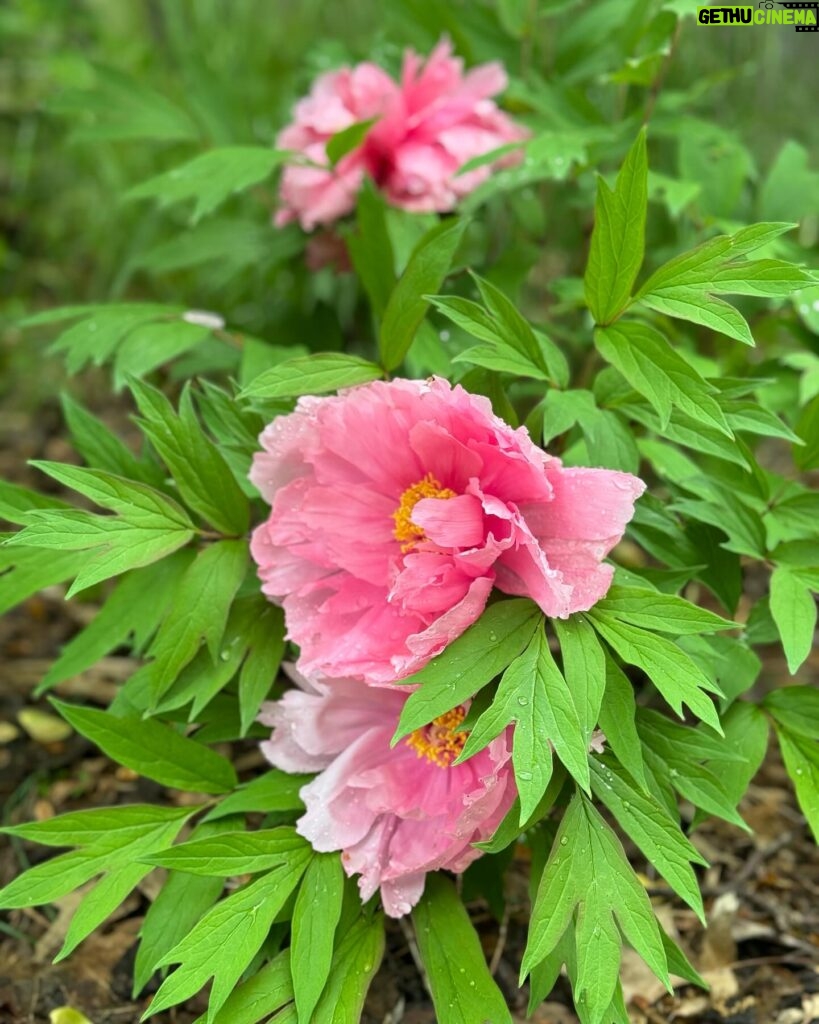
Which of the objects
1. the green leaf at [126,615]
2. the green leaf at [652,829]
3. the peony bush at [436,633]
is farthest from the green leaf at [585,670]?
the green leaf at [126,615]

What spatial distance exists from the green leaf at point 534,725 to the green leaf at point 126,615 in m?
0.51

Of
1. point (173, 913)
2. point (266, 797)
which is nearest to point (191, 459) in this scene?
point (266, 797)

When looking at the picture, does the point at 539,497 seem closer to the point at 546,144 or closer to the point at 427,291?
the point at 427,291

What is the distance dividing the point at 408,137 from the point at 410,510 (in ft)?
2.79

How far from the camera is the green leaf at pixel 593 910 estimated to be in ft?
3.13

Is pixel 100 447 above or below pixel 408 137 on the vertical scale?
below

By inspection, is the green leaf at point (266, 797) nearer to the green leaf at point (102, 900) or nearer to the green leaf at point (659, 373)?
the green leaf at point (102, 900)

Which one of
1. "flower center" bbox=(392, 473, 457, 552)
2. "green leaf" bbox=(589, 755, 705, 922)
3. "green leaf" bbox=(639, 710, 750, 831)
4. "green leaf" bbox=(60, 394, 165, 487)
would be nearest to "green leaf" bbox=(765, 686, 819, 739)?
"green leaf" bbox=(639, 710, 750, 831)

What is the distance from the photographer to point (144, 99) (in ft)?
6.47

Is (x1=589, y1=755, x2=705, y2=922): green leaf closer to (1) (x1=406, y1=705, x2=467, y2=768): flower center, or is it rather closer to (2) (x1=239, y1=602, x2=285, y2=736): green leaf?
(1) (x1=406, y1=705, x2=467, y2=768): flower center

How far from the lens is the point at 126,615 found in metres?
1.31

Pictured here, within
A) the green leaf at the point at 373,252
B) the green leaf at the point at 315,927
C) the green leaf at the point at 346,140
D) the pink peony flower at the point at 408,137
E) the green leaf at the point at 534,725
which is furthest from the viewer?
the pink peony flower at the point at 408,137

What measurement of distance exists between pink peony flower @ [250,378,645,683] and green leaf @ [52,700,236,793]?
8.2 inches

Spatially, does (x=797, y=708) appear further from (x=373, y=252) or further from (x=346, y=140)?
(x=346, y=140)
